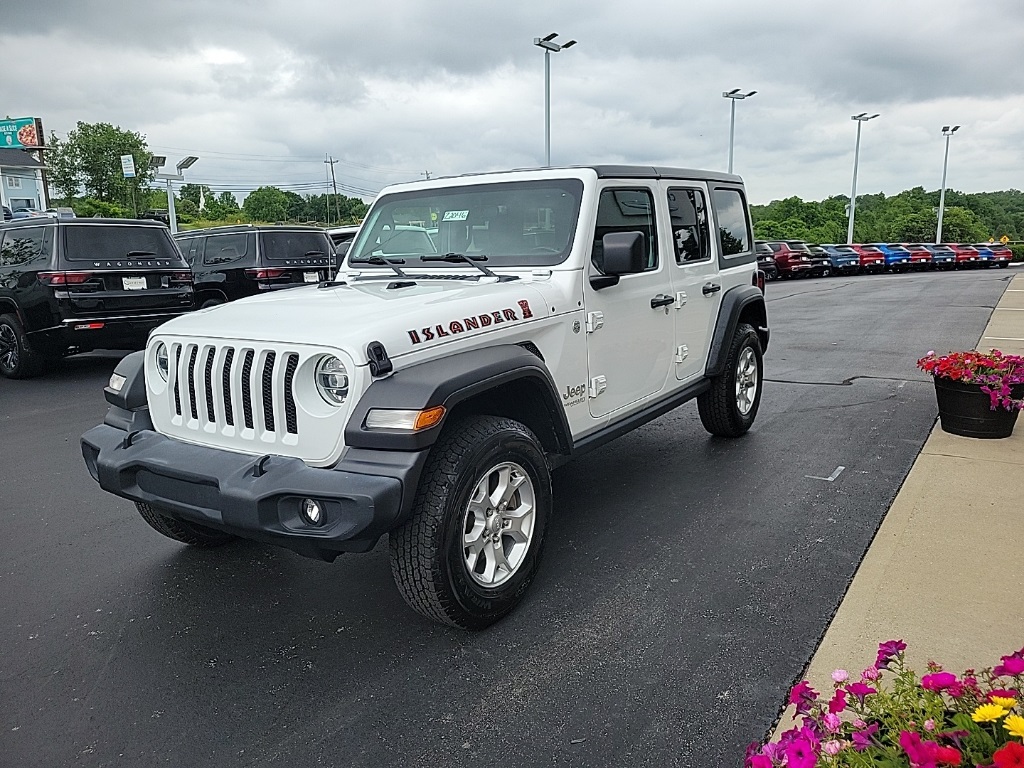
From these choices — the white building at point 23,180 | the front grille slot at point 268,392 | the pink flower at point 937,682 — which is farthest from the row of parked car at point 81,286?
the white building at point 23,180

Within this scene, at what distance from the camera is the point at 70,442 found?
6.44 metres

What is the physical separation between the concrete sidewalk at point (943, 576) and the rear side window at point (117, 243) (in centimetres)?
856

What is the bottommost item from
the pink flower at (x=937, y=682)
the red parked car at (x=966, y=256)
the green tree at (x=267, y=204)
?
the red parked car at (x=966, y=256)

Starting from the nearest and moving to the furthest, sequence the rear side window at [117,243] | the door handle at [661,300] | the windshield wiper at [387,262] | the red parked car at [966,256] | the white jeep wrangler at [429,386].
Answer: the white jeep wrangler at [429,386], the windshield wiper at [387,262], the door handle at [661,300], the rear side window at [117,243], the red parked car at [966,256]

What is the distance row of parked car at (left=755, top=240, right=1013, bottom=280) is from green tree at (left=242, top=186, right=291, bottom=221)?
49.1m

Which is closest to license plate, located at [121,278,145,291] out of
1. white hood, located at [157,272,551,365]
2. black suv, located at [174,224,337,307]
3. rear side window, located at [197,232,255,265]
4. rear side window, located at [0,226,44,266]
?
rear side window, located at [0,226,44,266]

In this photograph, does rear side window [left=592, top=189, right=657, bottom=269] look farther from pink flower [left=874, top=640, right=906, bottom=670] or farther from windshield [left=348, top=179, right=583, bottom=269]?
pink flower [left=874, top=640, right=906, bottom=670]

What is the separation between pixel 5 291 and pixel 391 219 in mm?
6692

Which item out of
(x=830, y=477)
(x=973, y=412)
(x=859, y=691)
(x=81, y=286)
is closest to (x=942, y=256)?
(x=973, y=412)

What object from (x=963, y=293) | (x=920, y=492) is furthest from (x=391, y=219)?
(x=963, y=293)

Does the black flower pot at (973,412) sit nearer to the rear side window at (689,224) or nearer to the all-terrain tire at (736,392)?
the all-terrain tire at (736,392)

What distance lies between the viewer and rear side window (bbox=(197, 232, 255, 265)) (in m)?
12.7

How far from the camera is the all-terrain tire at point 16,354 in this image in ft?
30.0

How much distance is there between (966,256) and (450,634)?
4638 centimetres
